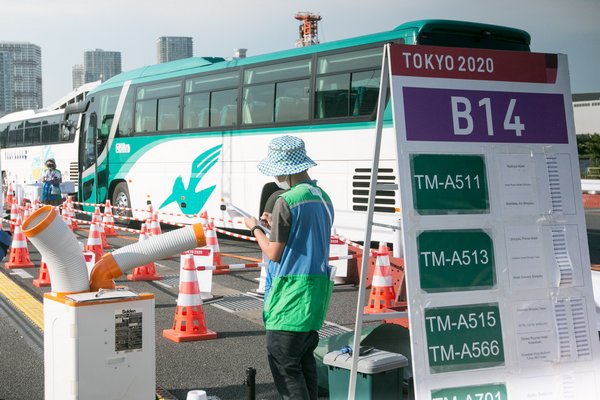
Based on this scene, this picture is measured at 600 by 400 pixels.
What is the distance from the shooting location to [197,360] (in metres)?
7.28

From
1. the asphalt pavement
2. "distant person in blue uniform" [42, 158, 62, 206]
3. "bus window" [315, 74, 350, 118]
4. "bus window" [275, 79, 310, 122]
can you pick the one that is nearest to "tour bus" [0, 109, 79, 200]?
"distant person in blue uniform" [42, 158, 62, 206]

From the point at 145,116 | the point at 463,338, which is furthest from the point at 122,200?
the point at 463,338

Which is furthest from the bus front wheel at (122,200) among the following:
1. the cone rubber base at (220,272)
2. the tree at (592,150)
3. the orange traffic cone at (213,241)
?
the tree at (592,150)

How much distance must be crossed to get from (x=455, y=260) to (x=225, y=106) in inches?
531

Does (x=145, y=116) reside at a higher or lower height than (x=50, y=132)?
lower

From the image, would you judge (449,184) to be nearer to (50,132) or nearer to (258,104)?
(258,104)

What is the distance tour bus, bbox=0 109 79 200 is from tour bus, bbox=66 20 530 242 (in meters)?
3.89

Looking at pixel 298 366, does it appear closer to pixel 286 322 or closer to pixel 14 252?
pixel 286 322

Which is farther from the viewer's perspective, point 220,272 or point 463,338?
point 220,272

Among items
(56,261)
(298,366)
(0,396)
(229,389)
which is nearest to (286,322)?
(298,366)

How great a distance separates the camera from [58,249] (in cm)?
501

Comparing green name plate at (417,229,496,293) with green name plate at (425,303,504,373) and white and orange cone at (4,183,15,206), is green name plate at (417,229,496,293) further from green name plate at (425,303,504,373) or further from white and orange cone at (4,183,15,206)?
white and orange cone at (4,183,15,206)

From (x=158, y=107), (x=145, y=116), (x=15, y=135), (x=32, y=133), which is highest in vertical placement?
(x=15, y=135)

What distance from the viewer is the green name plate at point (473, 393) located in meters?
3.99
